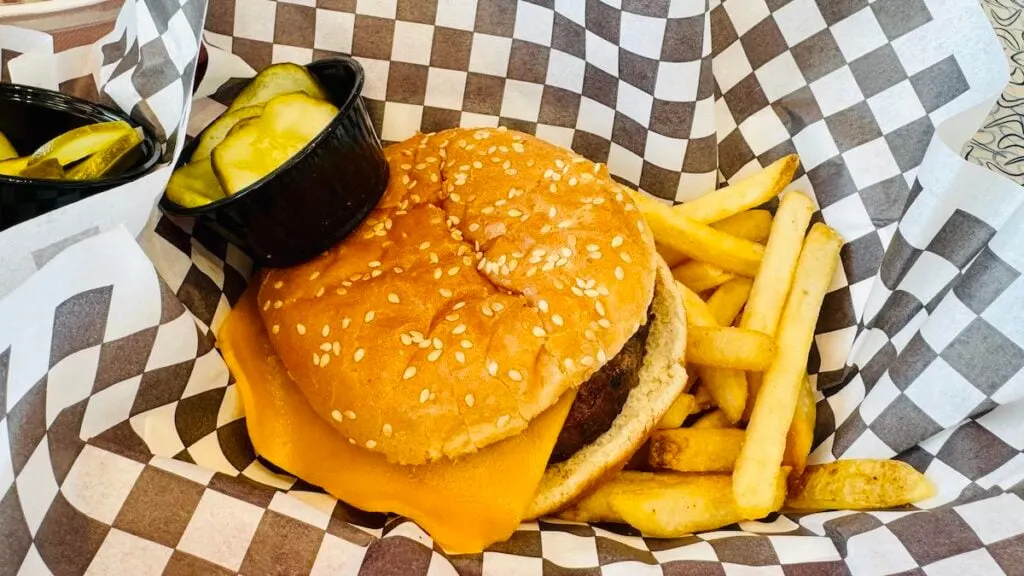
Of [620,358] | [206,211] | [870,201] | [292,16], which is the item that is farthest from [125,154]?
[870,201]

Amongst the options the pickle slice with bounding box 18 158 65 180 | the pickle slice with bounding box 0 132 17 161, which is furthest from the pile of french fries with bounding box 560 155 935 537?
the pickle slice with bounding box 0 132 17 161

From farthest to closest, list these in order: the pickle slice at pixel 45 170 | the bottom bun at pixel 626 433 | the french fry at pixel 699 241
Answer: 1. the french fry at pixel 699 241
2. the bottom bun at pixel 626 433
3. the pickle slice at pixel 45 170

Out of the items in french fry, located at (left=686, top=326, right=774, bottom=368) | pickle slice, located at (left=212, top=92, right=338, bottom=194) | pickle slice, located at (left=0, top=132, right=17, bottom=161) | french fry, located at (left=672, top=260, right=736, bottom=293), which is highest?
pickle slice, located at (left=212, top=92, right=338, bottom=194)

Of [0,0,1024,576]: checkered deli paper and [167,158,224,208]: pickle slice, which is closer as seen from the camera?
[0,0,1024,576]: checkered deli paper

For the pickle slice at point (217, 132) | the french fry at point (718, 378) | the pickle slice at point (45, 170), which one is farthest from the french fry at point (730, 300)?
the pickle slice at point (45, 170)

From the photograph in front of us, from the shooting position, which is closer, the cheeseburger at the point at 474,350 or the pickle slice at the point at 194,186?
the cheeseburger at the point at 474,350

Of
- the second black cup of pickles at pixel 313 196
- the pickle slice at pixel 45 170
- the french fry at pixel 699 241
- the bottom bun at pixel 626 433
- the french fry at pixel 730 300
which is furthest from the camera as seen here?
the french fry at pixel 730 300

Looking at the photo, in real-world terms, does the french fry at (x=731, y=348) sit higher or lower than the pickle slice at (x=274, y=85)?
lower

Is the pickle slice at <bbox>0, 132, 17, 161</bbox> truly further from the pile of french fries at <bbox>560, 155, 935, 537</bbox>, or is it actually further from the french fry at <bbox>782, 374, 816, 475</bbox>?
the french fry at <bbox>782, 374, 816, 475</bbox>

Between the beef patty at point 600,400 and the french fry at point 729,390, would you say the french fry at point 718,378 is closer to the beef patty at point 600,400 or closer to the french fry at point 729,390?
the french fry at point 729,390
